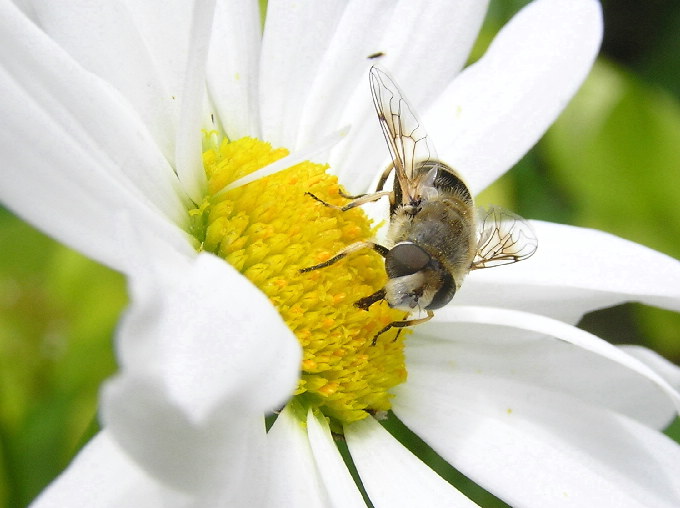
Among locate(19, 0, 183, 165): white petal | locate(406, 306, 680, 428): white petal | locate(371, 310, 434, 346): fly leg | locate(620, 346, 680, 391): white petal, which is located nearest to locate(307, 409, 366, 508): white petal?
locate(371, 310, 434, 346): fly leg

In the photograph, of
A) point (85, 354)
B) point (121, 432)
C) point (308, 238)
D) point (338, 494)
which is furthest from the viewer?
point (85, 354)

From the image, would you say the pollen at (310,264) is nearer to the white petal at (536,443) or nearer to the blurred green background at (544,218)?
the white petal at (536,443)

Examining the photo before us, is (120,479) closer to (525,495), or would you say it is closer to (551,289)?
(525,495)

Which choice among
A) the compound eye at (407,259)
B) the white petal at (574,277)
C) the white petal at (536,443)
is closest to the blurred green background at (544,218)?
the white petal at (536,443)

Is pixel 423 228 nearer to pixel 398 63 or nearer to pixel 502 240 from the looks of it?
pixel 502 240

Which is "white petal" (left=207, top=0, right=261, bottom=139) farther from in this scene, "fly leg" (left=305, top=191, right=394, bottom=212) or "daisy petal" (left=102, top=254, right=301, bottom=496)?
"daisy petal" (left=102, top=254, right=301, bottom=496)

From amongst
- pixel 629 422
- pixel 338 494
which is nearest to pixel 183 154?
pixel 338 494
